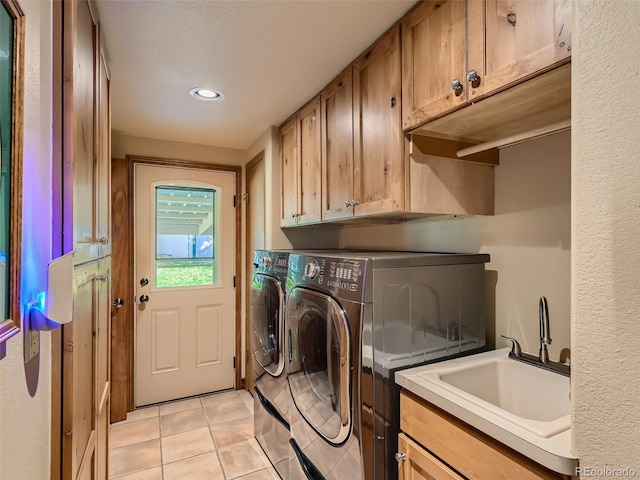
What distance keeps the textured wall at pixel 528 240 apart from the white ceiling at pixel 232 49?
0.82 m

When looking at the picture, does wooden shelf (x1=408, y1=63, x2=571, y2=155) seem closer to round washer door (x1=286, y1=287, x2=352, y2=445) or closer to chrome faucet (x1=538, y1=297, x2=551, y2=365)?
chrome faucet (x1=538, y1=297, x2=551, y2=365)

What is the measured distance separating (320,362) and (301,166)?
1.31 meters

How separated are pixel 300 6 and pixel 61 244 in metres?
1.17

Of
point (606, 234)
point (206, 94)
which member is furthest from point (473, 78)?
point (206, 94)

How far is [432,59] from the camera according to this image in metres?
1.31

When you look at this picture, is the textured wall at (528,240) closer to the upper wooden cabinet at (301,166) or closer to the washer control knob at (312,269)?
the washer control knob at (312,269)

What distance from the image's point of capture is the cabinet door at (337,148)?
1.83 meters

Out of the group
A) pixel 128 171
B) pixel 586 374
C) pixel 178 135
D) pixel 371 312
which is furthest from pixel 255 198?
pixel 586 374

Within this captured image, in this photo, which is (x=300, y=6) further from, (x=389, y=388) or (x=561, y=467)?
(x=561, y=467)

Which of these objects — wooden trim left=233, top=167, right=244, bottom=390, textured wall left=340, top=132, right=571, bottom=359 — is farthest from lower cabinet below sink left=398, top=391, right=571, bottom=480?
wooden trim left=233, top=167, right=244, bottom=390

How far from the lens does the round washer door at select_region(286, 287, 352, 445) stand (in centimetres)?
139

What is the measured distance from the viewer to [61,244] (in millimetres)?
895

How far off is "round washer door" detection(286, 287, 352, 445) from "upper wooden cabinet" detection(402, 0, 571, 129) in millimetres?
864

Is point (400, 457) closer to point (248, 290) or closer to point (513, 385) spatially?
point (513, 385)
